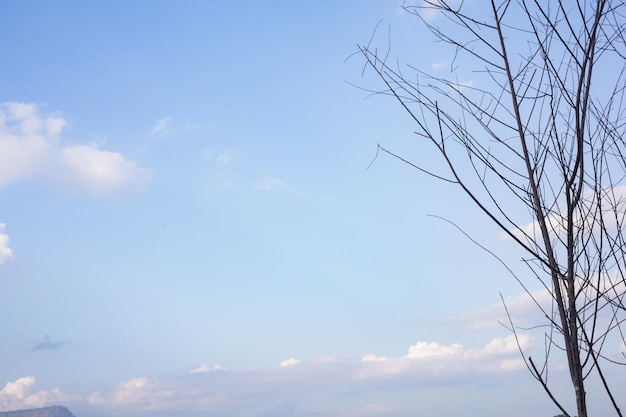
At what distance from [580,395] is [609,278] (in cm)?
86

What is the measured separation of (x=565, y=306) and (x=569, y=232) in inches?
11.7

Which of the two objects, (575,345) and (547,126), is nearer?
(575,345)

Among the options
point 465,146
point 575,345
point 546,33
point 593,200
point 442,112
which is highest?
point 546,33

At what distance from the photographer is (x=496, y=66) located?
2811mm

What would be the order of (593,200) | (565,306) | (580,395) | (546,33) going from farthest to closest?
1. (546,33)
2. (593,200)
3. (565,306)
4. (580,395)

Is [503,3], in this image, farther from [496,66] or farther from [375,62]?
[375,62]

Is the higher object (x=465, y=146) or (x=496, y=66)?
(x=496, y=66)

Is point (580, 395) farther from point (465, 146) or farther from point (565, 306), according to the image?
point (465, 146)

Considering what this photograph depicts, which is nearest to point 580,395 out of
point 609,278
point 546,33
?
point 609,278

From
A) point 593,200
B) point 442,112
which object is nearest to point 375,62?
point 442,112

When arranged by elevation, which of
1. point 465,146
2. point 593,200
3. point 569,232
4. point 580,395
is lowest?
point 580,395

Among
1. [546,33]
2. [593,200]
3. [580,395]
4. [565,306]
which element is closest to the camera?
[580,395]

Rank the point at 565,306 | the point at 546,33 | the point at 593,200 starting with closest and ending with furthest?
the point at 565,306, the point at 593,200, the point at 546,33

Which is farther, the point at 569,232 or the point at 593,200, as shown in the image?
the point at 593,200
